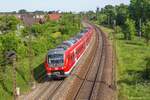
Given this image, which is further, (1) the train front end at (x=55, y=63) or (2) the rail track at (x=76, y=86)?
(1) the train front end at (x=55, y=63)

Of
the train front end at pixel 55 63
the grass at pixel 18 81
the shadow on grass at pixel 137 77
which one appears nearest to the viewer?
the grass at pixel 18 81

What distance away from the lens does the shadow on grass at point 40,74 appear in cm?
3746

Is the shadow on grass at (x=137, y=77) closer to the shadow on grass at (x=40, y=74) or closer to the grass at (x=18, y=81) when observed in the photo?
the shadow on grass at (x=40, y=74)

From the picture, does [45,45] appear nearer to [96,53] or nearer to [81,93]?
[96,53]

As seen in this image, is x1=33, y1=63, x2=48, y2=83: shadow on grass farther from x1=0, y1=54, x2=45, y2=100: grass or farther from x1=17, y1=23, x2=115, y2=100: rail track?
x1=17, y1=23, x2=115, y2=100: rail track

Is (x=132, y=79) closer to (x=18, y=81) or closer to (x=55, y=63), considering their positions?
(x=55, y=63)

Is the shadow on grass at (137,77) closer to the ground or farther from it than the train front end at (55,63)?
closer to the ground

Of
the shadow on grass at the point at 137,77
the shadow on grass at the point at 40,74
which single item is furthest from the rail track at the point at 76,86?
the shadow on grass at the point at 137,77

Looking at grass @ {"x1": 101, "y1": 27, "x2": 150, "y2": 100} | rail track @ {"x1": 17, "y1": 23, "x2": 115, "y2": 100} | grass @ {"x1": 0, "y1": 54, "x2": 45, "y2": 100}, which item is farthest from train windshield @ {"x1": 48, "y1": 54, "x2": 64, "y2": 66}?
grass @ {"x1": 101, "y1": 27, "x2": 150, "y2": 100}

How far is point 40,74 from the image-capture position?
40000mm

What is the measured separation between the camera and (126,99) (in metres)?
28.3

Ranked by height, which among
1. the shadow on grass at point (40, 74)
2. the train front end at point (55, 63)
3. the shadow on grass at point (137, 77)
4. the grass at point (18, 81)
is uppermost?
the train front end at point (55, 63)

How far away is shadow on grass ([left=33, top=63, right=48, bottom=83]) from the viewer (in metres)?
37.5

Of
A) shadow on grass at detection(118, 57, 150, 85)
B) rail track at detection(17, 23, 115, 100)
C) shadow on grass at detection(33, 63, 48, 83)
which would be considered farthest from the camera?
shadow on grass at detection(33, 63, 48, 83)
